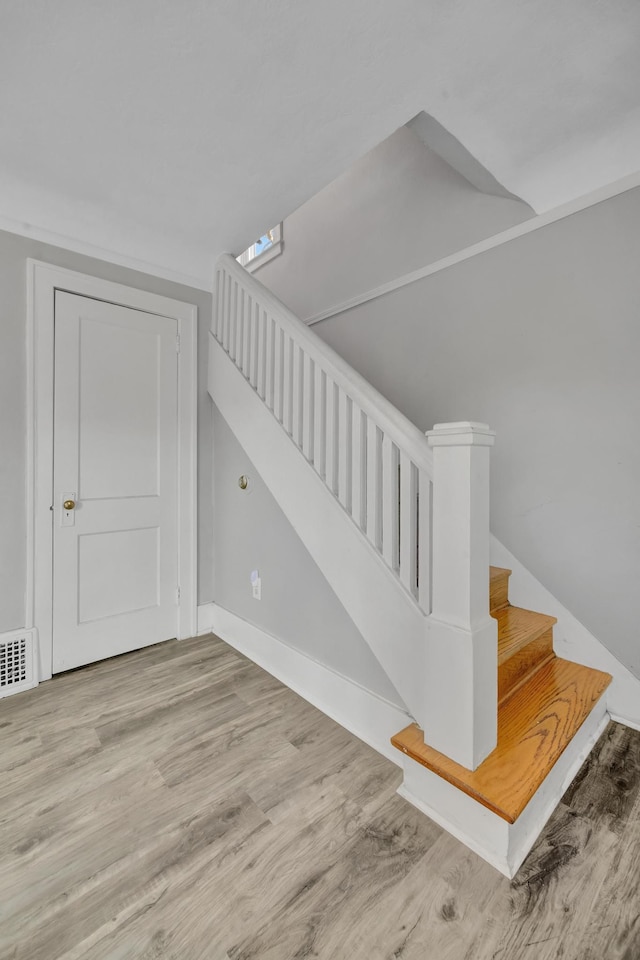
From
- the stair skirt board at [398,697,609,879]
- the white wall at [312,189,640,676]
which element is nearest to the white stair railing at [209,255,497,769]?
the stair skirt board at [398,697,609,879]

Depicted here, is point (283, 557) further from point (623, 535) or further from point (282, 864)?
point (623, 535)

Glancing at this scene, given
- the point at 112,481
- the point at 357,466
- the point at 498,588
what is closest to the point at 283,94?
the point at 357,466

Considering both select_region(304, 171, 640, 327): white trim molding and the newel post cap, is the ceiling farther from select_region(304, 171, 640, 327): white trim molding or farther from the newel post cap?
the newel post cap

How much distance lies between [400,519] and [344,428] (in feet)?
1.51

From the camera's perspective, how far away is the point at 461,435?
1.20m

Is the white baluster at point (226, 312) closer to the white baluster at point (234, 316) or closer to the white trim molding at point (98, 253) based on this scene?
the white baluster at point (234, 316)

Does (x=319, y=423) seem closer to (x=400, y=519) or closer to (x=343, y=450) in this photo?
(x=343, y=450)

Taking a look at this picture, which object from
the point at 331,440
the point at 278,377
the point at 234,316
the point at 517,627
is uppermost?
the point at 234,316

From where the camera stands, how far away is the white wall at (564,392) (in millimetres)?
1678

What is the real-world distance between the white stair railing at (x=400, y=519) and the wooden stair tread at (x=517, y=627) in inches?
12.8

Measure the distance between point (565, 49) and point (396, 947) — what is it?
263 cm

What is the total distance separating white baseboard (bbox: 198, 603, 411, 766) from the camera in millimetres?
1577

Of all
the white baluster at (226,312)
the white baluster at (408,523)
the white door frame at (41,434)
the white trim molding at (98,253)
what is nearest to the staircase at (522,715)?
the white baluster at (408,523)

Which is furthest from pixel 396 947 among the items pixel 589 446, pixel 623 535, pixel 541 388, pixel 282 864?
pixel 541 388
